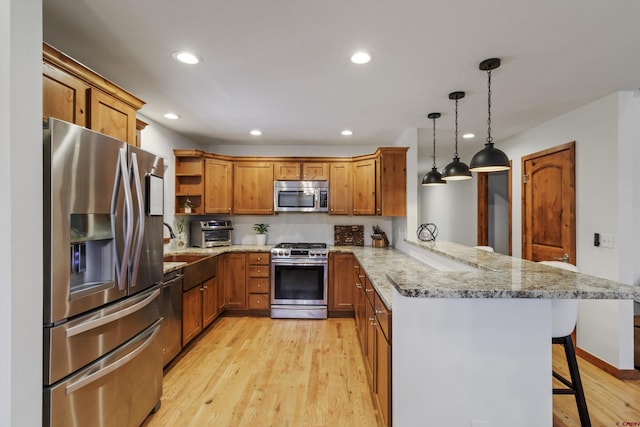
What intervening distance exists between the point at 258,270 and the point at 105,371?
2581mm

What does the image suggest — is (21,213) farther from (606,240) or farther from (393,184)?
(606,240)

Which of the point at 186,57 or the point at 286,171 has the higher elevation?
the point at 186,57

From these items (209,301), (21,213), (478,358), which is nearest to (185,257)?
(209,301)

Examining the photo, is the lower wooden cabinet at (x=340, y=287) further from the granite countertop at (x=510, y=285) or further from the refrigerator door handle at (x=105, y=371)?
the refrigerator door handle at (x=105, y=371)

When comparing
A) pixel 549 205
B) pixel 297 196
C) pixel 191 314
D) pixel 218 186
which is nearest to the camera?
pixel 191 314

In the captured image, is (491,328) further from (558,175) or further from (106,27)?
(558,175)

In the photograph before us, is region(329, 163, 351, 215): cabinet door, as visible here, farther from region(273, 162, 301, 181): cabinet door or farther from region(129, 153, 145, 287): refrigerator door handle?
region(129, 153, 145, 287): refrigerator door handle

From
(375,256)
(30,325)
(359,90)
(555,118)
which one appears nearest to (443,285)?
(30,325)

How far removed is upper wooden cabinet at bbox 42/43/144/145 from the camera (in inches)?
59.7

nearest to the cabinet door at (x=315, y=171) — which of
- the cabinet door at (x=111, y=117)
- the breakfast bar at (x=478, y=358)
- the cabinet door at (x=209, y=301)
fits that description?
the cabinet door at (x=209, y=301)

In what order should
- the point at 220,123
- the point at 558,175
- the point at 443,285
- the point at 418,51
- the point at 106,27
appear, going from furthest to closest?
1. the point at 220,123
2. the point at 558,175
3. the point at 418,51
4. the point at 106,27
5. the point at 443,285

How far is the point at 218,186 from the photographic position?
432 centimetres

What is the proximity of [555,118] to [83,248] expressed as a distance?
4440mm

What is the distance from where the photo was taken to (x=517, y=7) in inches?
60.5
